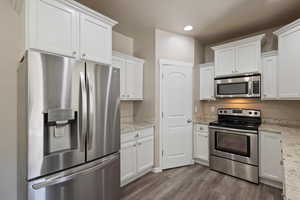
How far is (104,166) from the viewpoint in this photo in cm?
184

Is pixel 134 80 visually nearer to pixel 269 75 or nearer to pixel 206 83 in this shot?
pixel 206 83

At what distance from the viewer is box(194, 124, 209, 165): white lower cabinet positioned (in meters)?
3.44

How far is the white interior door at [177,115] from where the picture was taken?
3.29m

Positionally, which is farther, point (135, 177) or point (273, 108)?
point (273, 108)

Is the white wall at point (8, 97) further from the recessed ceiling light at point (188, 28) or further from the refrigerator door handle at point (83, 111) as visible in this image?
the recessed ceiling light at point (188, 28)

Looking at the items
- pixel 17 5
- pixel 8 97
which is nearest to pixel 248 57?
pixel 17 5

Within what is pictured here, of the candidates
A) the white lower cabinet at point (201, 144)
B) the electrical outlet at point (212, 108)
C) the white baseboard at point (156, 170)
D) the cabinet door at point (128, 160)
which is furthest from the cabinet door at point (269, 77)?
the cabinet door at point (128, 160)

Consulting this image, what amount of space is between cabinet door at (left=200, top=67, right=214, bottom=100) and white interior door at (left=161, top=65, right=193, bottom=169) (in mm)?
417

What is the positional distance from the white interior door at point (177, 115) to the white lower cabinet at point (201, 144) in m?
0.15

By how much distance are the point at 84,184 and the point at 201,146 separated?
8.59 feet

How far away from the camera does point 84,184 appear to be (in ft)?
5.35

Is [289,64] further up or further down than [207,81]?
further up

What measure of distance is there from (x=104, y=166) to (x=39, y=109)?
94cm

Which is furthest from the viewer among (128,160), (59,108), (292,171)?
(128,160)
